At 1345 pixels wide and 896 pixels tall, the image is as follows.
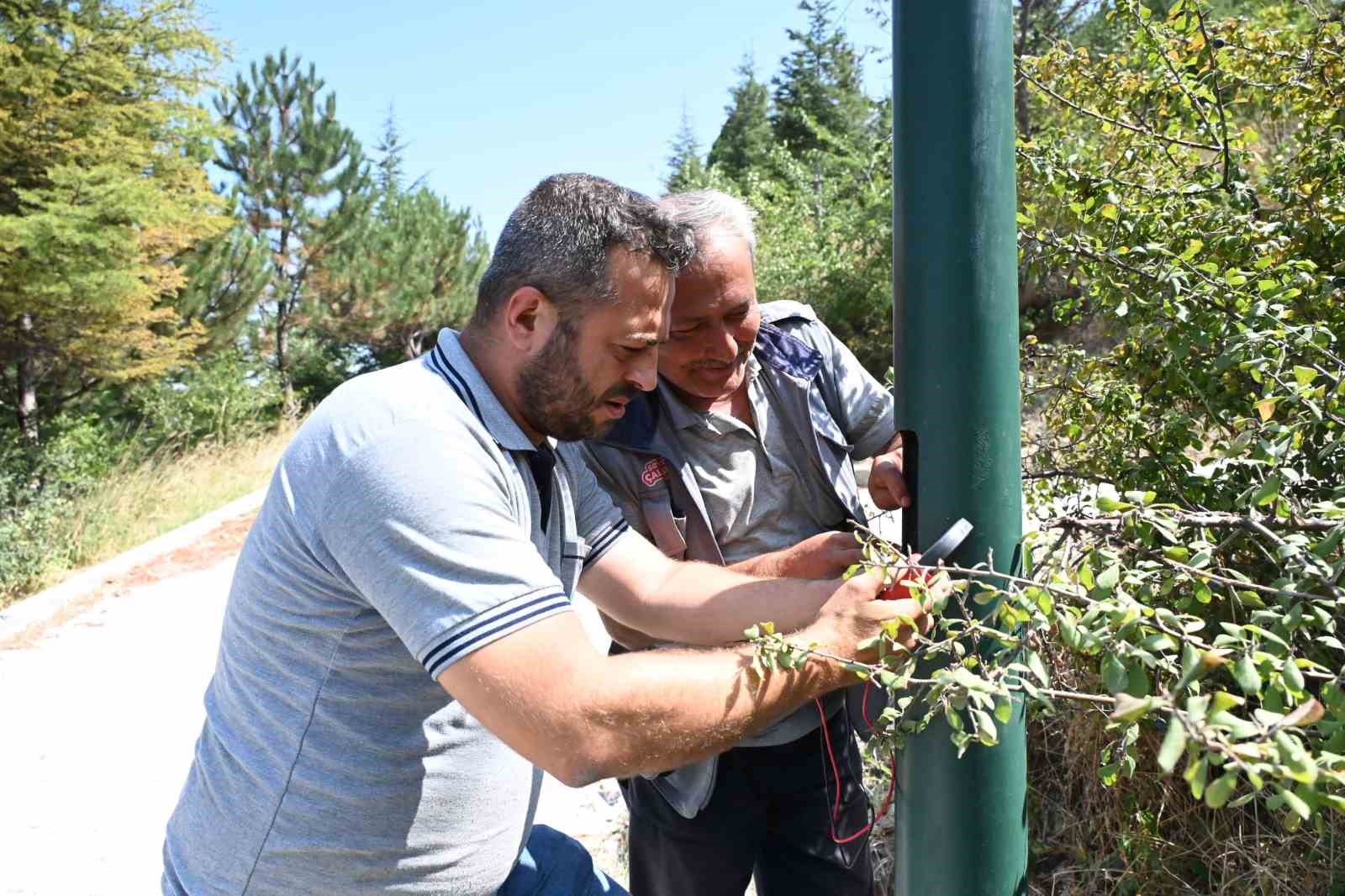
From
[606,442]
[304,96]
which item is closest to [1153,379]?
[606,442]

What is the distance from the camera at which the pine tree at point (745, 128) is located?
38.1 metres

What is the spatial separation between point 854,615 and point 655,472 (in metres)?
0.75

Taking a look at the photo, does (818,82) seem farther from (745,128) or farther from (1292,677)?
(1292,677)

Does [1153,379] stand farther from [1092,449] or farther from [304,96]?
[304,96]

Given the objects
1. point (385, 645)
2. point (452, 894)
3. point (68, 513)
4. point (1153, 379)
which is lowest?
point (68, 513)

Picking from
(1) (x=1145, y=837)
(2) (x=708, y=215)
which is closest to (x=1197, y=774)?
(2) (x=708, y=215)

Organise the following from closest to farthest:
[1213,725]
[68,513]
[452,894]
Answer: [1213,725]
[452,894]
[68,513]

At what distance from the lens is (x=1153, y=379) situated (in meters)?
2.49

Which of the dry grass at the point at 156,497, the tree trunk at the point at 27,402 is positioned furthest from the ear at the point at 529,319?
the tree trunk at the point at 27,402

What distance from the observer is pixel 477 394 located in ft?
6.16

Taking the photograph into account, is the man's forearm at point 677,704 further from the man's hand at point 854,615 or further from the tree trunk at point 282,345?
the tree trunk at point 282,345

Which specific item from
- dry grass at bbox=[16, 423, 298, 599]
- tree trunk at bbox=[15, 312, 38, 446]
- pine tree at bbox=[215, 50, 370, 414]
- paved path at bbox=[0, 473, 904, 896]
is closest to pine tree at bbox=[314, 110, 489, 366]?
pine tree at bbox=[215, 50, 370, 414]

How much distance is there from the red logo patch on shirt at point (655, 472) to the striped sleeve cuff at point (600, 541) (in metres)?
0.18

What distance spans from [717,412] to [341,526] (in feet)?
3.49
